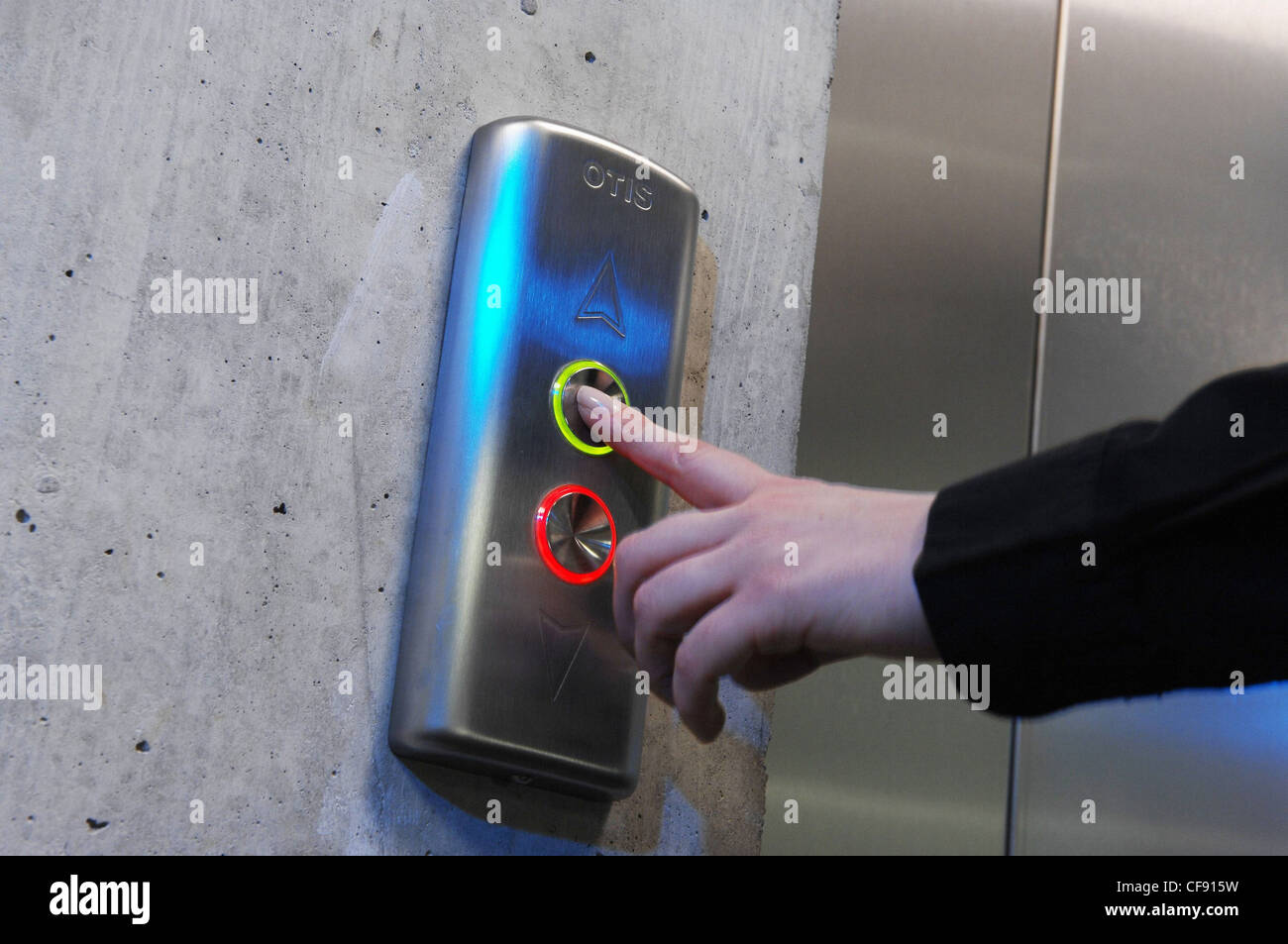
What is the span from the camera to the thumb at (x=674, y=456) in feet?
2.11

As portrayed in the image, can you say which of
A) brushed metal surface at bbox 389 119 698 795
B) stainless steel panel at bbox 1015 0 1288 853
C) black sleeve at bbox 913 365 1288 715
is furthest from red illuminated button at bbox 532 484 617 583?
stainless steel panel at bbox 1015 0 1288 853

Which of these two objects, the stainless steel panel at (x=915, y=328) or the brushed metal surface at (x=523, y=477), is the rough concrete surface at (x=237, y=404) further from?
the stainless steel panel at (x=915, y=328)

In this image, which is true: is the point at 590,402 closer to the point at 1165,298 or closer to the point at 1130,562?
the point at 1130,562

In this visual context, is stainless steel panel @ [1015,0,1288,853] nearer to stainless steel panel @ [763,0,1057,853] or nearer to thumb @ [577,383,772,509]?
stainless steel panel @ [763,0,1057,853]

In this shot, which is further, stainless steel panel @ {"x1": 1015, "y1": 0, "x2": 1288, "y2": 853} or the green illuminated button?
stainless steel panel @ {"x1": 1015, "y1": 0, "x2": 1288, "y2": 853}

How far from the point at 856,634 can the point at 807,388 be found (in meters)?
0.61

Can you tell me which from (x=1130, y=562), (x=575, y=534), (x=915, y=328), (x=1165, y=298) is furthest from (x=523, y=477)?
(x=1165, y=298)

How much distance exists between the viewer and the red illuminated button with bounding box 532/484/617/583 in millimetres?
715

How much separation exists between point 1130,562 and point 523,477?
385 millimetres

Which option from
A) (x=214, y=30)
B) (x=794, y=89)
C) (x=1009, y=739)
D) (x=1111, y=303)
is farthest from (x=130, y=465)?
(x=1111, y=303)

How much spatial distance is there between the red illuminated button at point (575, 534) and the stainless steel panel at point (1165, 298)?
2.25 feet

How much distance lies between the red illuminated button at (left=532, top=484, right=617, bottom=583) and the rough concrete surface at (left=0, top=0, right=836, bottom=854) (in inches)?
3.7

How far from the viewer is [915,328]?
1.18 m
